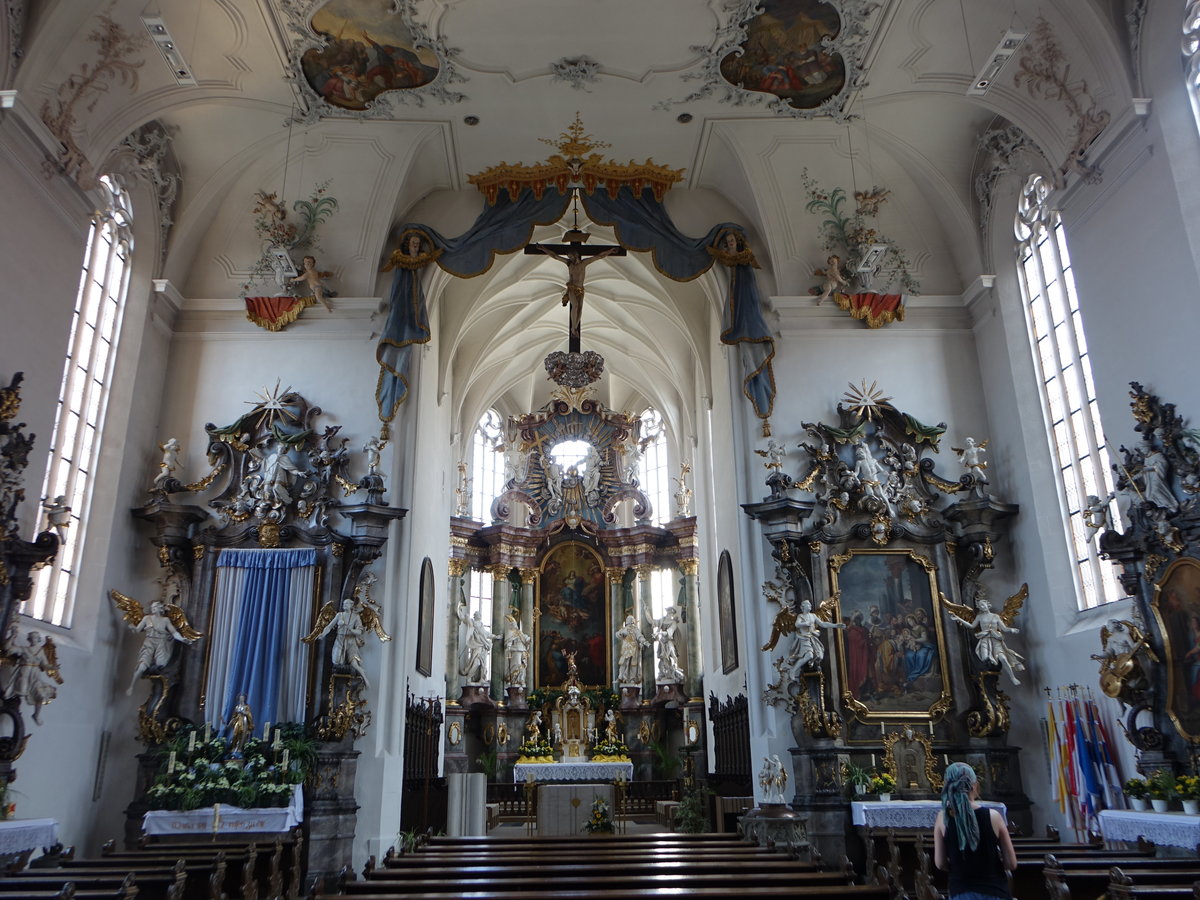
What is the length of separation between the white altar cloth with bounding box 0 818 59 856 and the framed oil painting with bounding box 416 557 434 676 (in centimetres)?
697

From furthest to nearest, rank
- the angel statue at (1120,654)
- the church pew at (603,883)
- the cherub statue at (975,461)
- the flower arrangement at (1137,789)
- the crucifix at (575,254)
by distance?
1. the crucifix at (575,254)
2. the cherub statue at (975,461)
3. the angel statue at (1120,654)
4. the flower arrangement at (1137,789)
5. the church pew at (603,883)

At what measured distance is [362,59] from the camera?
44.8 feet

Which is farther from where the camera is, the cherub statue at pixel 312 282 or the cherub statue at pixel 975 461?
the cherub statue at pixel 312 282

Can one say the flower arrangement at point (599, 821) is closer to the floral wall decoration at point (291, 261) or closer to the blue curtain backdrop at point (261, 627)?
the blue curtain backdrop at point (261, 627)

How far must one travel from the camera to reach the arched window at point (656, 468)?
2792cm

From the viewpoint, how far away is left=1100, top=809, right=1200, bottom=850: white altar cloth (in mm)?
8945

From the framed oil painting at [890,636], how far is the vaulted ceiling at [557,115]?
471 centimetres

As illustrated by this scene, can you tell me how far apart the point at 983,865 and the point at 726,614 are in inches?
467

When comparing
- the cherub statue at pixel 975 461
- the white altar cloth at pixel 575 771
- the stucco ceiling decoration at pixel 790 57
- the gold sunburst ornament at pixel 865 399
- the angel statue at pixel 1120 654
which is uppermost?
the stucco ceiling decoration at pixel 790 57

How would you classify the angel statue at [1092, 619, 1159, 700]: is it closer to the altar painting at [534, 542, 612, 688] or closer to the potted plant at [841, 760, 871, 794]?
the potted plant at [841, 760, 871, 794]

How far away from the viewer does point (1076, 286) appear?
42.1 ft

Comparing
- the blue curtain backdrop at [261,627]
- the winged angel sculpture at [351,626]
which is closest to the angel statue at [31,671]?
the blue curtain backdrop at [261,627]

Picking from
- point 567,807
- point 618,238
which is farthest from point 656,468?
point 618,238

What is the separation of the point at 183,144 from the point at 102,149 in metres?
2.34
